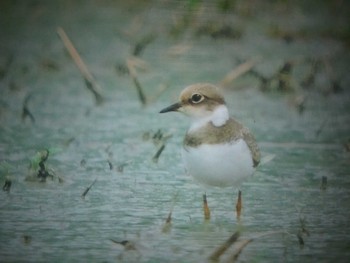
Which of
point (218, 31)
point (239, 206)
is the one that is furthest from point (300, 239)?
point (218, 31)

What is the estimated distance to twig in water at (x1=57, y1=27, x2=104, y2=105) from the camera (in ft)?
9.50

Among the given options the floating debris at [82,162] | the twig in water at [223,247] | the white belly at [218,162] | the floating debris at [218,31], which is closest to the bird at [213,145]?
the white belly at [218,162]

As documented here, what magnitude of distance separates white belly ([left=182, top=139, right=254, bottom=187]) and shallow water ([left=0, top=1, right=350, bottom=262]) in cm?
7

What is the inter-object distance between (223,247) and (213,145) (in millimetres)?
240

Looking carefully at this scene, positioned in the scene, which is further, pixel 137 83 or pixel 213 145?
pixel 137 83

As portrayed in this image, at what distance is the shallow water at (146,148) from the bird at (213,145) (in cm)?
8

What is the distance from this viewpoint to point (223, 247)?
7.18ft

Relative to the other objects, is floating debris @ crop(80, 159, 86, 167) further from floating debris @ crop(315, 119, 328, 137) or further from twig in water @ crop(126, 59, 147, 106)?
floating debris @ crop(315, 119, 328, 137)

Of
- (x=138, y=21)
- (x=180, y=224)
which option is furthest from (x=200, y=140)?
(x=138, y=21)

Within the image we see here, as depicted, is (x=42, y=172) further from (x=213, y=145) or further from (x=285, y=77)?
(x=285, y=77)

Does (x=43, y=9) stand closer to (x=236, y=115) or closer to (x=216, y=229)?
(x=236, y=115)

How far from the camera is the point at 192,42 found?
3.05 metres

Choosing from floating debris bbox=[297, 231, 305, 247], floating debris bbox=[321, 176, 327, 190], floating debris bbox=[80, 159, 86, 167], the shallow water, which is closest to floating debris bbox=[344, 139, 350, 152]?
the shallow water

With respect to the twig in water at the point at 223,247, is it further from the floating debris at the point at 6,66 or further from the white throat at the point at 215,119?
the floating debris at the point at 6,66
